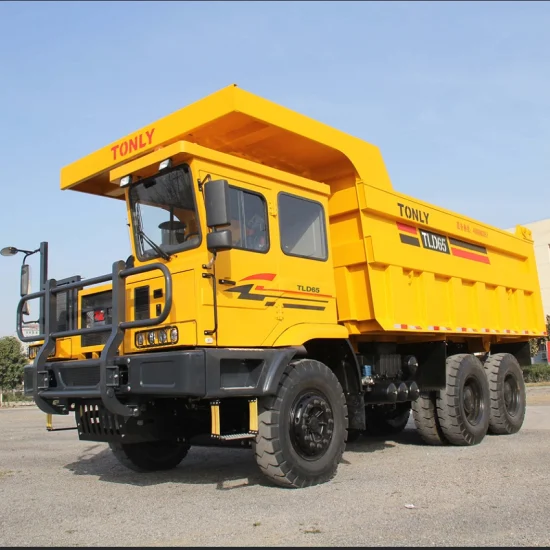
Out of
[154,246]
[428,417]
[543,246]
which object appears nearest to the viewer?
[154,246]

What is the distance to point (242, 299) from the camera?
6012mm

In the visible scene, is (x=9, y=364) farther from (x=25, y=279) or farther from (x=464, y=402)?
(x=464, y=402)

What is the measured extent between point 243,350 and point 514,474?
3.28 metres

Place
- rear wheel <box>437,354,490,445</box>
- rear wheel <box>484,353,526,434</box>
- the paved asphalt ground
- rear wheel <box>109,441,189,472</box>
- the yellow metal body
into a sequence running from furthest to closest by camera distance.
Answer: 1. rear wheel <box>484,353,526,434</box>
2. rear wheel <box>437,354,490,445</box>
3. rear wheel <box>109,441,189,472</box>
4. the yellow metal body
5. the paved asphalt ground

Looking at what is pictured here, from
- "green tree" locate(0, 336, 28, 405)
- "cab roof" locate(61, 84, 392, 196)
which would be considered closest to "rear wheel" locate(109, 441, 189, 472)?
"cab roof" locate(61, 84, 392, 196)

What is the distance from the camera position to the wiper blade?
20.1 feet

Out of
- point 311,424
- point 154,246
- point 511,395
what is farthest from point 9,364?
point 311,424

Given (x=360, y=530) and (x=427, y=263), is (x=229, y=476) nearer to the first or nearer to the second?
A: (x=360, y=530)

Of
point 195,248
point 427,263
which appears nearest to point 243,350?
point 195,248

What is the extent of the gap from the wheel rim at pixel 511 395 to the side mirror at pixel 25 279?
762 cm

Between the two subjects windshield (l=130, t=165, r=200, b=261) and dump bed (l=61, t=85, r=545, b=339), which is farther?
dump bed (l=61, t=85, r=545, b=339)

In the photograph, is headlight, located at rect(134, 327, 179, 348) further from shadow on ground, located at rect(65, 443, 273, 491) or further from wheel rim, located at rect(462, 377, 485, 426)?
wheel rim, located at rect(462, 377, 485, 426)

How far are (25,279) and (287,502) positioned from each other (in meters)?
3.78

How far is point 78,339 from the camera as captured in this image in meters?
6.62
